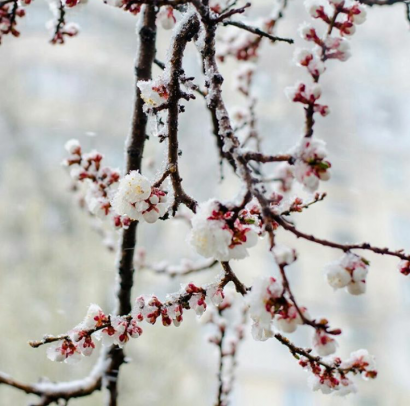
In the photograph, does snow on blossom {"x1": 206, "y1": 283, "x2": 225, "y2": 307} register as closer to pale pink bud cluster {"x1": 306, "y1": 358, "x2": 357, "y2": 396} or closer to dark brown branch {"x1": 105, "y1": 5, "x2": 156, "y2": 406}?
pale pink bud cluster {"x1": 306, "y1": 358, "x2": 357, "y2": 396}

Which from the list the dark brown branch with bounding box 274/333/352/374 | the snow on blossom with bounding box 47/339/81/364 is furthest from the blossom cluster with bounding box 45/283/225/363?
the dark brown branch with bounding box 274/333/352/374

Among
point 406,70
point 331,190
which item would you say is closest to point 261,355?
point 331,190

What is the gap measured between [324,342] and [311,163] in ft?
0.82

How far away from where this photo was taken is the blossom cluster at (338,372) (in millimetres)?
812

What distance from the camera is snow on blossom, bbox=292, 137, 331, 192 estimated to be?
1.92ft

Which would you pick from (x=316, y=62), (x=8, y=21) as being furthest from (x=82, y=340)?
(x=8, y=21)

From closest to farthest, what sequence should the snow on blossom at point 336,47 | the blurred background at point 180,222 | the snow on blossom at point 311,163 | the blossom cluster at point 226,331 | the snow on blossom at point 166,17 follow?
the snow on blossom at point 311,163 → the snow on blossom at point 336,47 → the snow on blossom at point 166,17 → the blossom cluster at point 226,331 → the blurred background at point 180,222

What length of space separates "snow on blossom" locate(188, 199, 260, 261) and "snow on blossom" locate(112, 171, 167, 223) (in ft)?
0.53

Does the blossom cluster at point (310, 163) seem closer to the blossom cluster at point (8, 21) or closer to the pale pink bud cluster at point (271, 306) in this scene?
the pale pink bud cluster at point (271, 306)

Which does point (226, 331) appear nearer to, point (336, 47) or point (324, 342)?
point (324, 342)

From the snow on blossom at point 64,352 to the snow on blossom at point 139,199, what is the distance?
0.87 feet

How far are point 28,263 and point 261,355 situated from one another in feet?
21.3

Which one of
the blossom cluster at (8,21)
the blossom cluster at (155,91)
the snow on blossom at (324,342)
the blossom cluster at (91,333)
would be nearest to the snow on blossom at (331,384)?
the snow on blossom at (324,342)

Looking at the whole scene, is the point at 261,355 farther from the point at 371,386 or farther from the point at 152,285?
the point at 152,285
